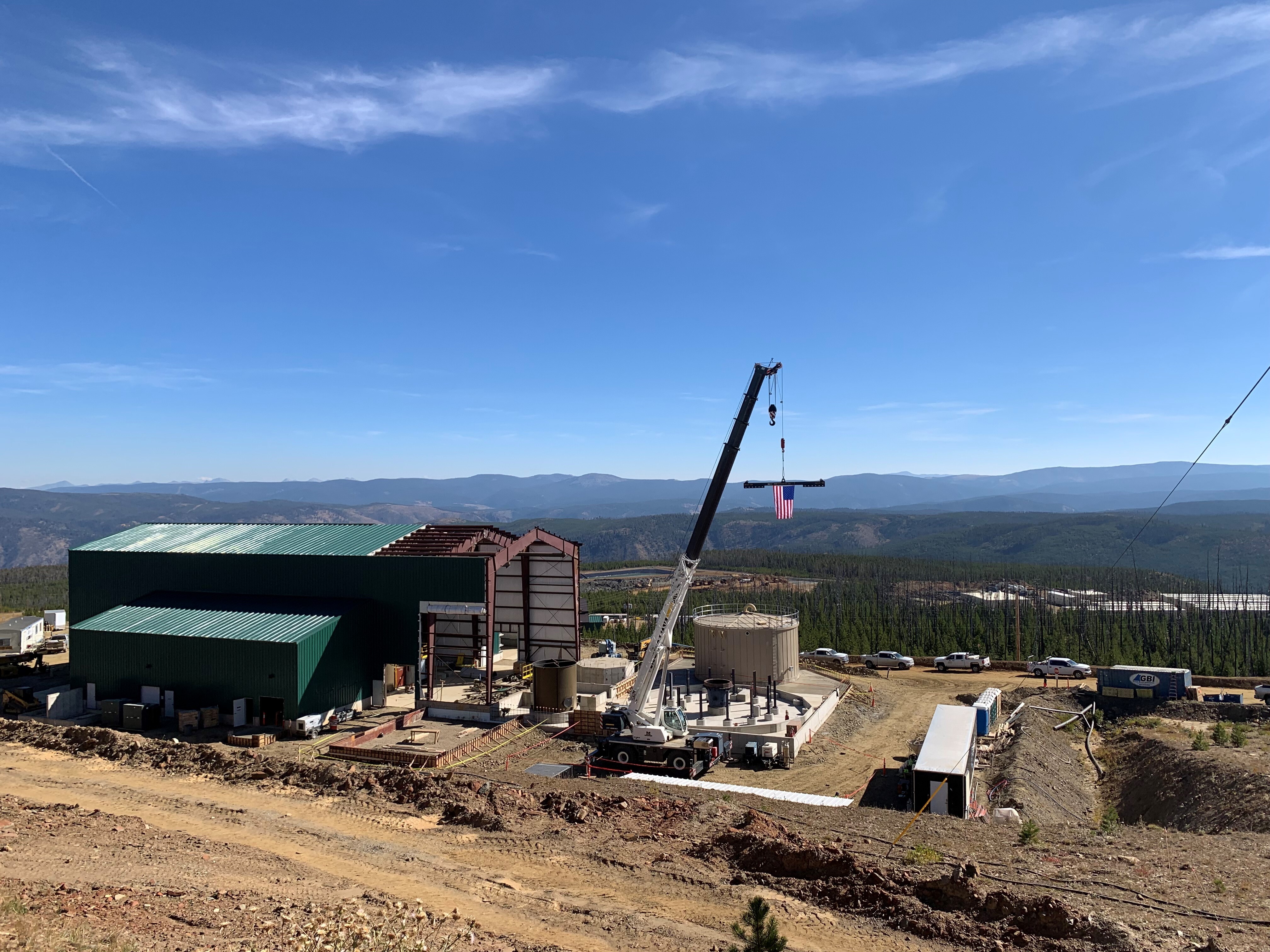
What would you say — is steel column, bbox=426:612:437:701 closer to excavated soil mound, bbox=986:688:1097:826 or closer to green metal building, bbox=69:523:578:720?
green metal building, bbox=69:523:578:720

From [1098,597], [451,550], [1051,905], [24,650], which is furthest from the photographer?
[1098,597]

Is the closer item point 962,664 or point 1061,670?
point 1061,670

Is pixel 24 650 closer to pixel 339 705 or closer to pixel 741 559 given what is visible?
pixel 339 705

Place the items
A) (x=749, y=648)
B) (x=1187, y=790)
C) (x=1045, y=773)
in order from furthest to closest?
(x=749, y=648), (x=1045, y=773), (x=1187, y=790)

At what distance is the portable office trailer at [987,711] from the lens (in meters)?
37.3

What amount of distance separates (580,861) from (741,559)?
161 m

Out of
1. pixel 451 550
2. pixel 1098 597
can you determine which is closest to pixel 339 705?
pixel 451 550

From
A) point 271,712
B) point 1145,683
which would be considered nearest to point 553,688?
point 271,712

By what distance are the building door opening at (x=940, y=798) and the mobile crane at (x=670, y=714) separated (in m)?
8.38

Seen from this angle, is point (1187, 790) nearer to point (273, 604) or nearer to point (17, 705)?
point (273, 604)

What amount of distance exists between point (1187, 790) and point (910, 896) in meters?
18.6

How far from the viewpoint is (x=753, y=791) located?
25.6 meters

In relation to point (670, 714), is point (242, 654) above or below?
above

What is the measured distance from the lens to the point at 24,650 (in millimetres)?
60062
